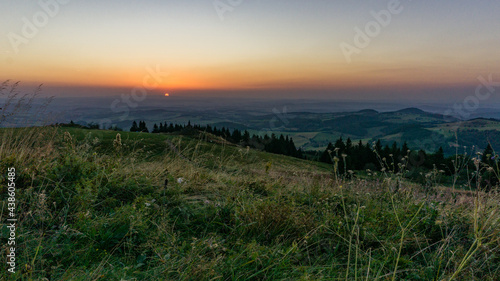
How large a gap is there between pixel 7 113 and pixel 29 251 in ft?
14.2

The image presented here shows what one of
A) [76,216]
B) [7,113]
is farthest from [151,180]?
[7,113]

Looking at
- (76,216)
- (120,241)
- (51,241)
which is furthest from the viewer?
(76,216)

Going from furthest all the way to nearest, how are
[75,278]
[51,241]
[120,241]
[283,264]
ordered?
[120,241] → [51,241] → [283,264] → [75,278]

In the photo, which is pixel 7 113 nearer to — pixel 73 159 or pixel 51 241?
pixel 73 159

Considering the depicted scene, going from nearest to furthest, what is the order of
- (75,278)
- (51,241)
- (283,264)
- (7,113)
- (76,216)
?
1. (75,278)
2. (283,264)
3. (51,241)
4. (76,216)
5. (7,113)

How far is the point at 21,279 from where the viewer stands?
90.4 inches

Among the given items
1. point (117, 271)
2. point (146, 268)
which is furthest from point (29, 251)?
point (146, 268)

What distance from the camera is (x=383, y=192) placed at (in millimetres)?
5016

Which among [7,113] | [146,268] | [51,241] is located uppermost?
[7,113]

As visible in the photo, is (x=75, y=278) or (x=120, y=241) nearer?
(x=75, y=278)

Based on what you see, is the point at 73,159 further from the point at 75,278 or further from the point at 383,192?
the point at 383,192

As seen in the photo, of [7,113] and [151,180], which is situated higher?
[7,113]

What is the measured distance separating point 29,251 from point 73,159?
2163mm

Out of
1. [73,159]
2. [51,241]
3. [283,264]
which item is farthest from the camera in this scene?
[73,159]
